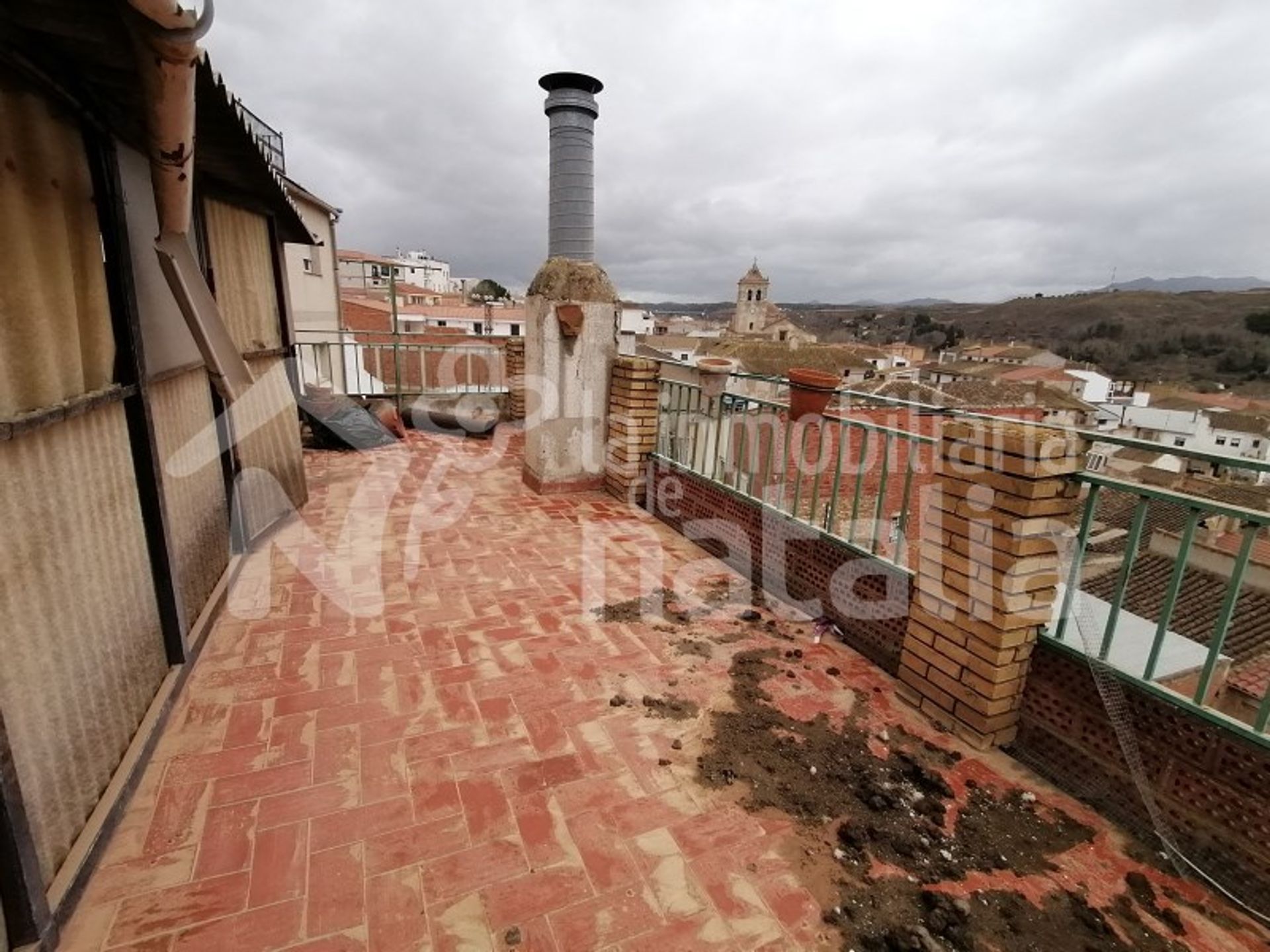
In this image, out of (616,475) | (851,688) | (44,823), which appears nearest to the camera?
(44,823)

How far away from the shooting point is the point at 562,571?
4.24 meters

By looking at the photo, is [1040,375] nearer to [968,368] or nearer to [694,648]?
[968,368]

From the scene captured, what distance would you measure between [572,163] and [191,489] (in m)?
4.88

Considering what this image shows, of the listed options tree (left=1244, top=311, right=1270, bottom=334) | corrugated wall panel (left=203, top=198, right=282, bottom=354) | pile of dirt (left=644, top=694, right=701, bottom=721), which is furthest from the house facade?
tree (left=1244, top=311, right=1270, bottom=334)

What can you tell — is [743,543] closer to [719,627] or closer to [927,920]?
[719,627]

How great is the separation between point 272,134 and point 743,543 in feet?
65.4

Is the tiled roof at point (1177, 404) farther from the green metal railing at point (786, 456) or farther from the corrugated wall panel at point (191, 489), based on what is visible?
the corrugated wall panel at point (191, 489)

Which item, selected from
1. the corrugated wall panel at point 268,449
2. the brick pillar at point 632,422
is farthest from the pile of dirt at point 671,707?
the corrugated wall panel at point 268,449

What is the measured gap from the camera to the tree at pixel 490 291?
69.1 meters

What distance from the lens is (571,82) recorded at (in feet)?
19.6

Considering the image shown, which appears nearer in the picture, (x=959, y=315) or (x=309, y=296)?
(x=309, y=296)

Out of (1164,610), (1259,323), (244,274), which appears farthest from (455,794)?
(1259,323)

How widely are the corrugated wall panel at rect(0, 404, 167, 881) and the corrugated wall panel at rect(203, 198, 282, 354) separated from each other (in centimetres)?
200

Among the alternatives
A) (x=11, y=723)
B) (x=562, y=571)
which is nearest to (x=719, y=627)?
(x=562, y=571)
